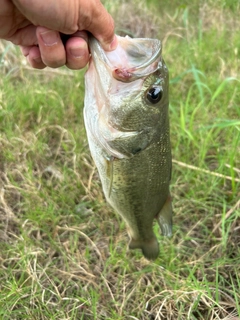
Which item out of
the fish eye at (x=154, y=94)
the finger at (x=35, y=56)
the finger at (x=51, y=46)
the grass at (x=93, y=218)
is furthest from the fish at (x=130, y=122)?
the grass at (x=93, y=218)

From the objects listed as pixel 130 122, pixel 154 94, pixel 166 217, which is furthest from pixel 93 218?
pixel 154 94

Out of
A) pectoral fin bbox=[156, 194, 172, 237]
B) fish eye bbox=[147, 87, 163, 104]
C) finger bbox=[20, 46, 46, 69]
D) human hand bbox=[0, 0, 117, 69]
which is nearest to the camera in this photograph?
human hand bbox=[0, 0, 117, 69]

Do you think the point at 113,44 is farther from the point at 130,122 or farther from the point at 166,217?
the point at 166,217

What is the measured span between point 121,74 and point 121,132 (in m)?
0.29

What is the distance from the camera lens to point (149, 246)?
227cm

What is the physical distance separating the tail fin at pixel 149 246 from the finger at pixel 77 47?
1.10m

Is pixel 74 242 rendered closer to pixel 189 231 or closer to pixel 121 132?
pixel 189 231

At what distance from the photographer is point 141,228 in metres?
2.19

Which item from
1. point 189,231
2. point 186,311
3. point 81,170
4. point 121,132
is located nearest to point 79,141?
point 81,170

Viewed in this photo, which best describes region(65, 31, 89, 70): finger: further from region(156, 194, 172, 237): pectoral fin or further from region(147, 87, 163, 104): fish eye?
region(156, 194, 172, 237): pectoral fin

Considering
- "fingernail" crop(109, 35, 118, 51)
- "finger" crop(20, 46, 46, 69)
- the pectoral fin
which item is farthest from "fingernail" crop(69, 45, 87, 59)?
the pectoral fin

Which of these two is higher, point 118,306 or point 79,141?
point 79,141

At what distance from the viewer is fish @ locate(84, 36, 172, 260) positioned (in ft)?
5.53

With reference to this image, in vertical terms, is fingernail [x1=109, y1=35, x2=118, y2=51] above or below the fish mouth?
above
